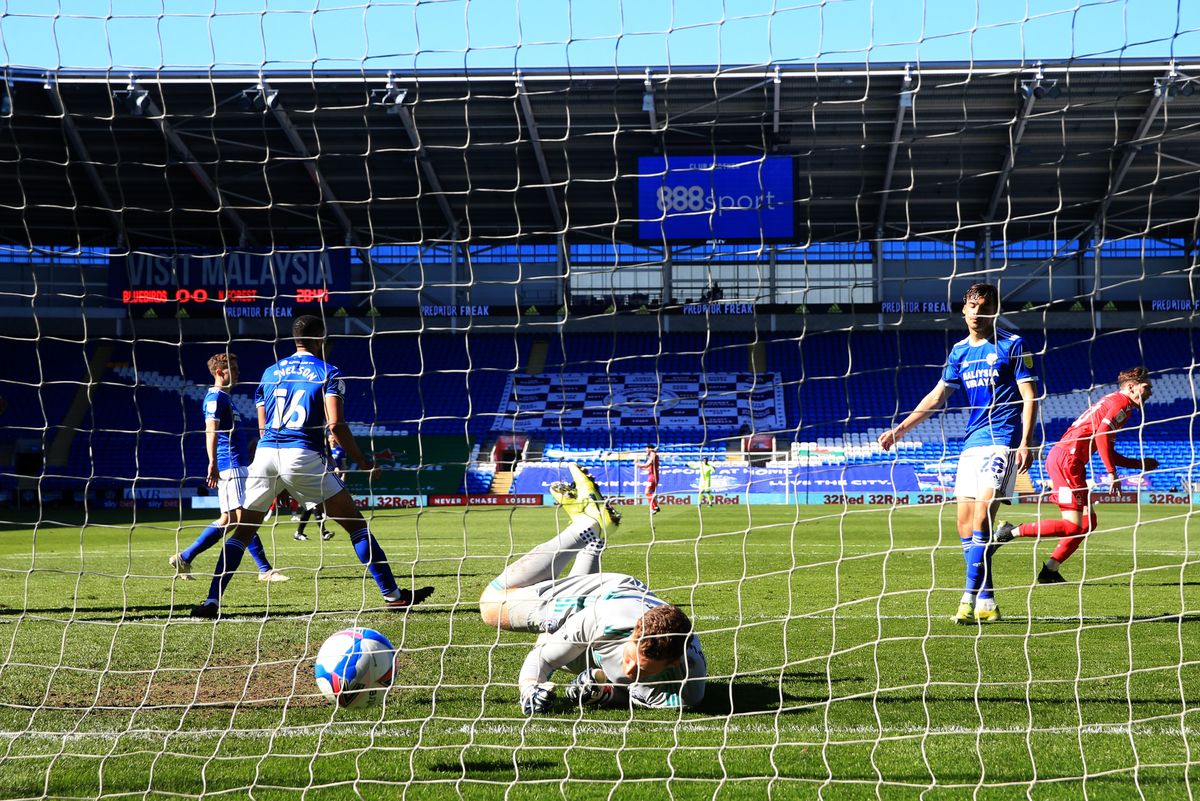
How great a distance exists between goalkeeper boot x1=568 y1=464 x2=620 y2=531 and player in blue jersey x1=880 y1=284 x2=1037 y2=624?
170 centimetres

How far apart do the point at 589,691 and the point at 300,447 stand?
3.03 metres

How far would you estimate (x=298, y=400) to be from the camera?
21.8 feet

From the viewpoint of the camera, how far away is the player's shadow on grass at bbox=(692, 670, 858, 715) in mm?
4496

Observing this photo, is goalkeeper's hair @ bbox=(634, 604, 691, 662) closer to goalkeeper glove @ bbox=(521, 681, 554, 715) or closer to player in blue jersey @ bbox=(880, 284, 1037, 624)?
goalkeeper glove @ bbox=(521, 681, 554, 715)

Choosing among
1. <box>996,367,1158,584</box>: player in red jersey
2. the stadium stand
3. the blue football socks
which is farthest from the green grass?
the stadium stand

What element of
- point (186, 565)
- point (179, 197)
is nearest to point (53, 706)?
point (186, 565)

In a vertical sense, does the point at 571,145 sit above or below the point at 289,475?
above

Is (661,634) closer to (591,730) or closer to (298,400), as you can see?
(591,730)

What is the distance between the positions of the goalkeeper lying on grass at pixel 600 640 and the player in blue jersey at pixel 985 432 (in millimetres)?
2329

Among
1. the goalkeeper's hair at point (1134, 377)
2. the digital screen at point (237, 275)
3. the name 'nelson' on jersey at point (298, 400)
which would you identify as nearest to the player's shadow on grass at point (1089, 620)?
the goalkeeper's hair at point (1134, 377)

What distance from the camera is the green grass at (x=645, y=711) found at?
3525 millimetres

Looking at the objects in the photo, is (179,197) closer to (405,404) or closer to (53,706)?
(405,404)

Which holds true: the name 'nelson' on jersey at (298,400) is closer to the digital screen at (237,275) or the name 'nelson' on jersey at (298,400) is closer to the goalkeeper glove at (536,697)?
the goalkeeper glove at (536,697)

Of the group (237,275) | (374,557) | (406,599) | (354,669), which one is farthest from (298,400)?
(237,275)
